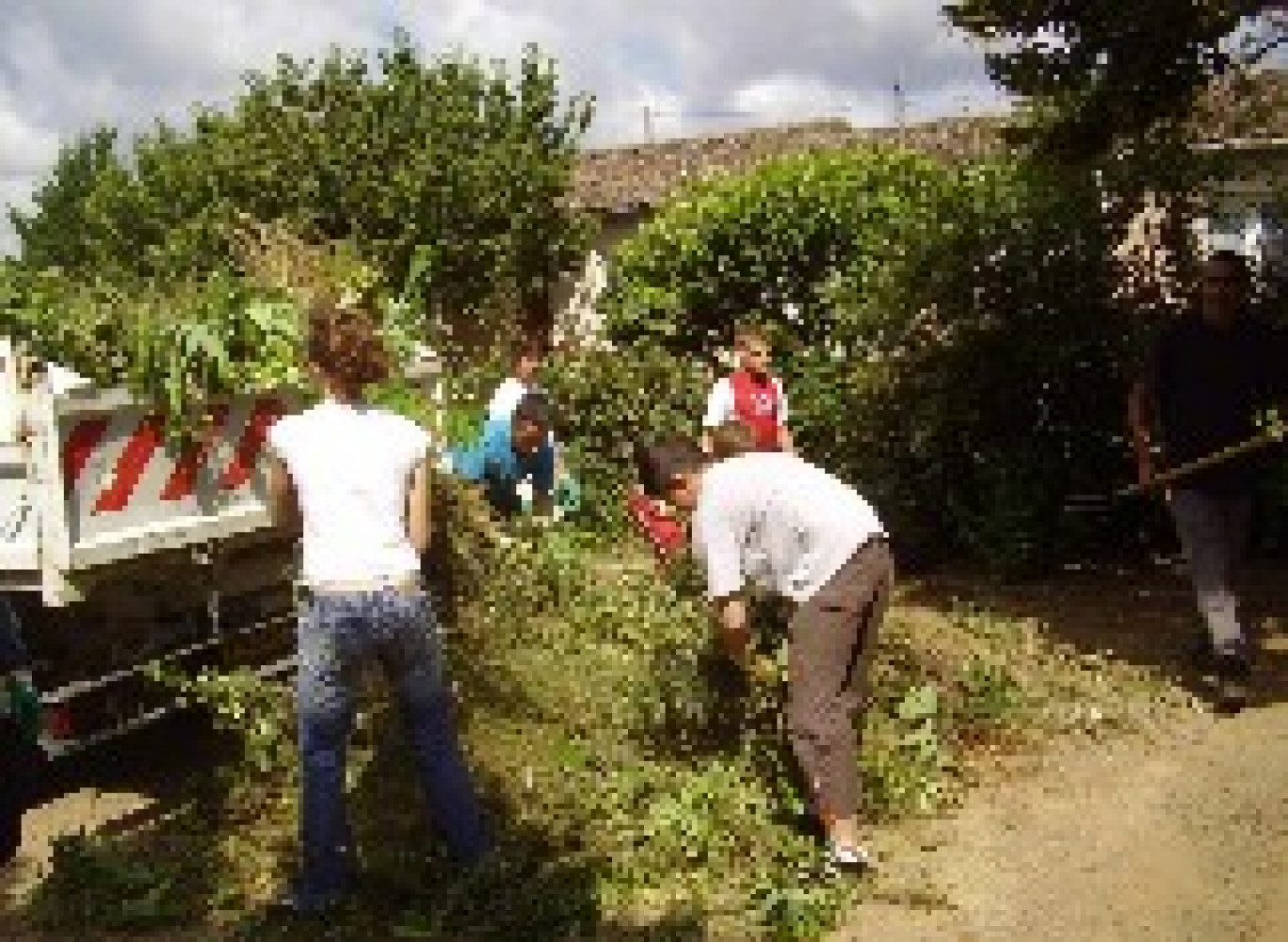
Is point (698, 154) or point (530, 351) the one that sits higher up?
point (698, 154)

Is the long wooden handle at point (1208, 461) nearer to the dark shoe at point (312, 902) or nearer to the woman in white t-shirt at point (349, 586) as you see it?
the woman in white t-shirt at point (349, 586)

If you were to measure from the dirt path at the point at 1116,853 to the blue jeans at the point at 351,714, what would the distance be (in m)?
1.40

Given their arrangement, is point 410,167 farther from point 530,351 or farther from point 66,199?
point 66,199

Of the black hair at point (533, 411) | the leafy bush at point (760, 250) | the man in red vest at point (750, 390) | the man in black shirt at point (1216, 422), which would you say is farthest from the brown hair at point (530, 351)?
the man in black shirt at point (1216, 422)

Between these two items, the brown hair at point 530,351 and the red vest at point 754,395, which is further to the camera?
the brown hair at point 530,351

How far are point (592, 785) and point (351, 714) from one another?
1.15 m

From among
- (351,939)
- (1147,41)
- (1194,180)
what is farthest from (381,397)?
(1194,180)

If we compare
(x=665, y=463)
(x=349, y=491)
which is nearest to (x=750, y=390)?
(x=665, y=463)

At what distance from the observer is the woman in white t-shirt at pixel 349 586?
5320mm

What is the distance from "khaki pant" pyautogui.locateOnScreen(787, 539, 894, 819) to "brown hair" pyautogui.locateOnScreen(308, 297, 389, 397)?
1.67m

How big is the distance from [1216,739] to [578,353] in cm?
855

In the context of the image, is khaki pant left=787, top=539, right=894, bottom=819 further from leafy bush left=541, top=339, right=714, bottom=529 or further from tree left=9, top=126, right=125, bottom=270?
tree left=9, top=126, right=125, bottom=270

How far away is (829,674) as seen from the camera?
5.70m

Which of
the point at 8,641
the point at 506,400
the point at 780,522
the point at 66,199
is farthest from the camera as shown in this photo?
the point at 66,199
